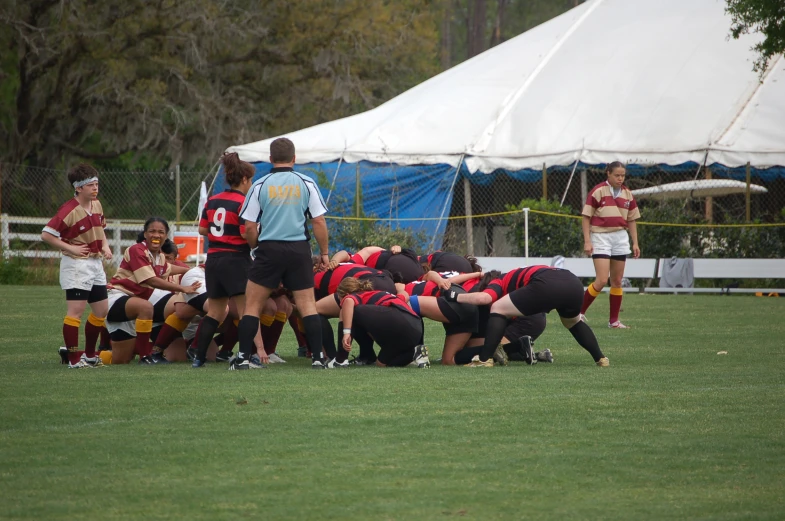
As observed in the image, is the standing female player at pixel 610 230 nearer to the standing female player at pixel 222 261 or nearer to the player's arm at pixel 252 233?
the standing female player at pixel 222 261

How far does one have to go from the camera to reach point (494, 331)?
29.3ft

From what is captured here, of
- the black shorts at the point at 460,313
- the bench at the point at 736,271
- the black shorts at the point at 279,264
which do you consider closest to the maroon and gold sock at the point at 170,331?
the black shorts at the point at 279,264

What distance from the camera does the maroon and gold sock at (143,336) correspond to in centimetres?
953

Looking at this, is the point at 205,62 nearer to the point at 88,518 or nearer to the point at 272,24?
the point at 272,24

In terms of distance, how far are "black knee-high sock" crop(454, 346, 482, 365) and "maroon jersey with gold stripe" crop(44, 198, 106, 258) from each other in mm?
3248

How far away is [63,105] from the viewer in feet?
101

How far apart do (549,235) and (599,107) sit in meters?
4.67

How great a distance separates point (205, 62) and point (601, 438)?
27304 mm

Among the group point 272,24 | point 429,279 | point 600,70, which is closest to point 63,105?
point 272,24

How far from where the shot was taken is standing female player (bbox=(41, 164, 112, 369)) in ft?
29.7

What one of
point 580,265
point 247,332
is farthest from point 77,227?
point 580,265

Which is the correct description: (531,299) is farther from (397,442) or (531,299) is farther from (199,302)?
(397,442)

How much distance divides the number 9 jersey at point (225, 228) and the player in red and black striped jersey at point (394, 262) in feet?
4.87

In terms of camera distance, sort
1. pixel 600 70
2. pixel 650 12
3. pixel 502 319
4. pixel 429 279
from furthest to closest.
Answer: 1. pixel 650 12
2. pixel 600 70
3. pixel 429 279
4. pixel 502 319
